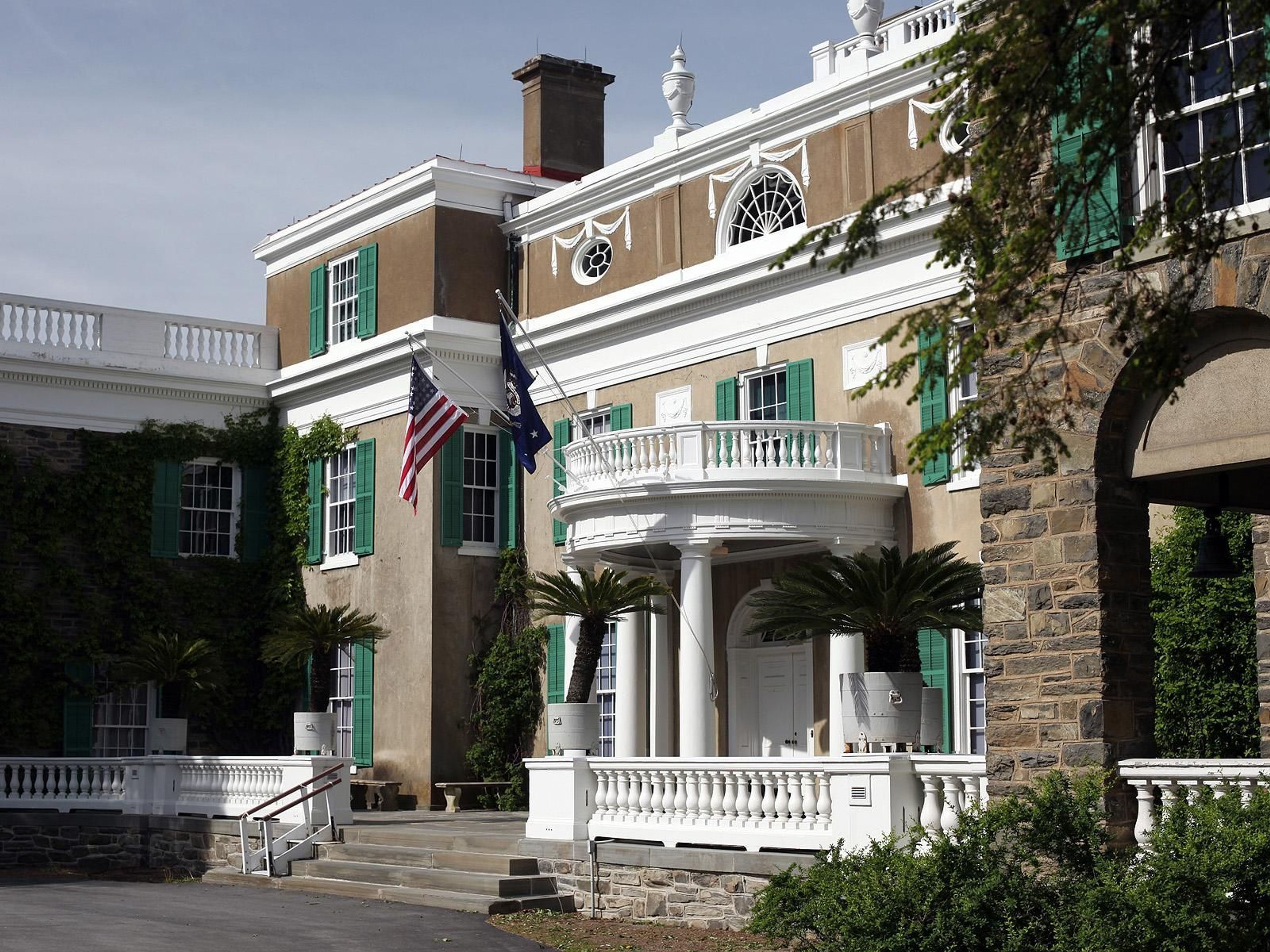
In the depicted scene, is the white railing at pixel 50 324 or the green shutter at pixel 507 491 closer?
the green shutter at pixel 507 491

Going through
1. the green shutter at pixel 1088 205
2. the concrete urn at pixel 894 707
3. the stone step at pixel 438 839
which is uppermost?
the green shutter at pixel 1088 205

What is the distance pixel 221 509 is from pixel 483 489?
204 inches

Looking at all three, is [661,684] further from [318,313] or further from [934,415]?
[318,313]

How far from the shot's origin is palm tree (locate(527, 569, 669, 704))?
18.4 meters

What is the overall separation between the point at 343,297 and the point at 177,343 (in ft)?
9.31

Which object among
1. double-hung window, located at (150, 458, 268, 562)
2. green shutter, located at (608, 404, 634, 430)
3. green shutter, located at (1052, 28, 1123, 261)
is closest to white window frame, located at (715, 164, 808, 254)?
green shutter, located at (608, 404, 634, 430)

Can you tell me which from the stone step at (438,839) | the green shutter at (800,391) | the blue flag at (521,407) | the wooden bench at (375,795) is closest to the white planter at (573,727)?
the stone step at (438,839)

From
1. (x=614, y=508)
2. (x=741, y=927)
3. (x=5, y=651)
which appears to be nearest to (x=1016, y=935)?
(x=741, y=927)

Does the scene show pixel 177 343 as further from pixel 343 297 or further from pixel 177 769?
pixel 177 769

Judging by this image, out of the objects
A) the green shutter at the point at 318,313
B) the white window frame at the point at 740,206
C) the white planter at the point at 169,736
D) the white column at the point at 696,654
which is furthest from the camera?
the green shutter at the point at 318,313

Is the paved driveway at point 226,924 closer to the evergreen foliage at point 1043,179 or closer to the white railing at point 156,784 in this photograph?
the white railing at point 156,784

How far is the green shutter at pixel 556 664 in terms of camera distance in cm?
2452

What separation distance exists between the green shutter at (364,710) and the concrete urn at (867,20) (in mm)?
11312

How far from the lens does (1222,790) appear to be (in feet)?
32.5
